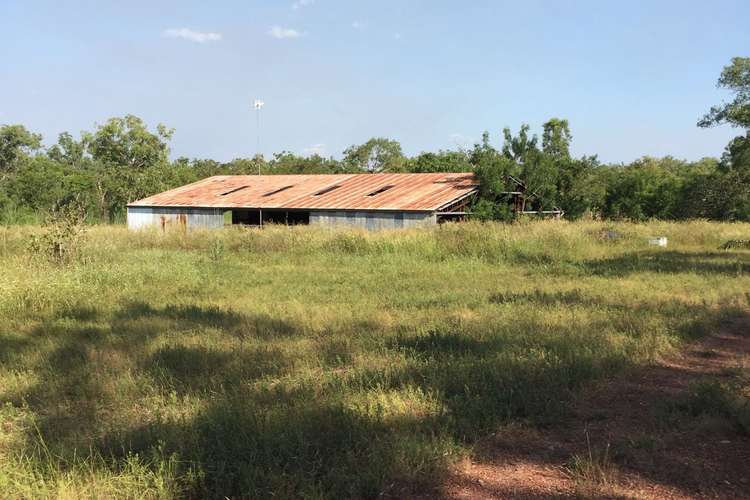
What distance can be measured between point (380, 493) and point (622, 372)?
10.9 feet

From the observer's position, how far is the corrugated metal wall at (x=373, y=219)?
88.0 feet

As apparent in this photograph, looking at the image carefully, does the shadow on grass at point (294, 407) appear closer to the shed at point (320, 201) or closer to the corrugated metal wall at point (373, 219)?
the corrugated metal wall at point (373, 219)

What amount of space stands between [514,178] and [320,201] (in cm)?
1071

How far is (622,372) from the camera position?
18.4 feet

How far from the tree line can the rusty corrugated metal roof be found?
8.12 ft

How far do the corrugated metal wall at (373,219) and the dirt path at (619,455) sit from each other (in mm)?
21732

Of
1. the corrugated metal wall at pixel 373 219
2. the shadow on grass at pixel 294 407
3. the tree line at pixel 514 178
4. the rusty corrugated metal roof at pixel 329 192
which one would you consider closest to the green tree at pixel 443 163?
the tree line at pixel 514 178

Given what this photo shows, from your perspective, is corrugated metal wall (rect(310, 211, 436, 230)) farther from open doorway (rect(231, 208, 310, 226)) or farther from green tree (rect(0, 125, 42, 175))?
green tree (rect(0, 125, 42, 175))

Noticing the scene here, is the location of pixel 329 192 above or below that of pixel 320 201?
above

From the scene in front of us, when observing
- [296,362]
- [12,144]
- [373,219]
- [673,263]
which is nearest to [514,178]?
[373,219]

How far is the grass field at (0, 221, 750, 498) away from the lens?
3662 millimetres

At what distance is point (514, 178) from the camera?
30.6 m

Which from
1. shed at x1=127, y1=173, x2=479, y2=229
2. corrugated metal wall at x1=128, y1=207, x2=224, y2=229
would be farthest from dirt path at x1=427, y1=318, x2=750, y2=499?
corrugated metal wall at x1=128, y1=207, x2=224, y2=229

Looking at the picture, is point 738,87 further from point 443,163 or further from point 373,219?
point 443,163
